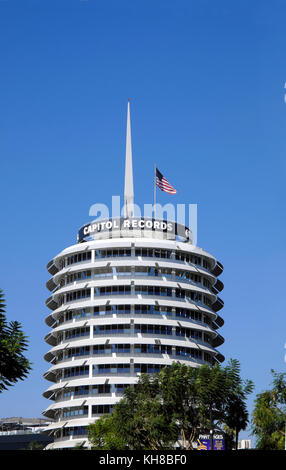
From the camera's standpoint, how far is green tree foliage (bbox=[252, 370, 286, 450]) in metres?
78.8

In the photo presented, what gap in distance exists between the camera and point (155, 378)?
101812 mm

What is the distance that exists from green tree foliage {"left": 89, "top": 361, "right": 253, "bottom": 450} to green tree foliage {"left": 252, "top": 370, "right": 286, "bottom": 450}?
8.26 metres

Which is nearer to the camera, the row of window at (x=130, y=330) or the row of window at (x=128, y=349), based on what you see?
the row of window at (x=128, y=349)

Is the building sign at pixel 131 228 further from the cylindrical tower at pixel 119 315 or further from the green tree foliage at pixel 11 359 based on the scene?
the green tree foliage at pixel 11 359

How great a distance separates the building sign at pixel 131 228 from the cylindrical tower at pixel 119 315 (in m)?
0.17

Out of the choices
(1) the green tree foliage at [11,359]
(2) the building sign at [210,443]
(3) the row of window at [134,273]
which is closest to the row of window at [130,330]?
(3) the row of window at [134,273]

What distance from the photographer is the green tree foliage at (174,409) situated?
295ft

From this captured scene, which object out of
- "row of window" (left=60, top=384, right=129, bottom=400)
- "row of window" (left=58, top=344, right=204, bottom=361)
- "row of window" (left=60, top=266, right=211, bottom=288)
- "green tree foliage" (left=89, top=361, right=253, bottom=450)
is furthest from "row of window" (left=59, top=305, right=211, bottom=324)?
"green tree foliage" (left=89, top=361, right=253, bottom=450)

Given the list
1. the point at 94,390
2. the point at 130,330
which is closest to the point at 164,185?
the point at 130,330

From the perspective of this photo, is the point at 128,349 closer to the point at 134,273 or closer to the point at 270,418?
the point at 134,273

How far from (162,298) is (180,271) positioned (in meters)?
7.09

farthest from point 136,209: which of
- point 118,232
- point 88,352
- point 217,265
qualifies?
point 88,352

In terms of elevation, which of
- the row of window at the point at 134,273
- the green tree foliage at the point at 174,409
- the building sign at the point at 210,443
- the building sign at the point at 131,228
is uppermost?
the building sign at the point at 131,228
